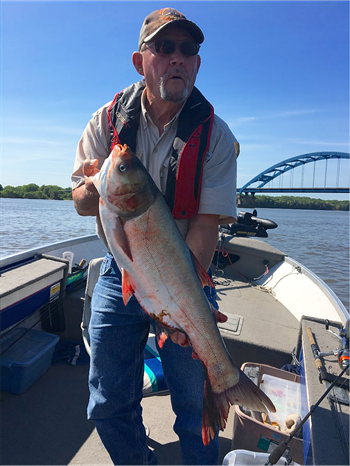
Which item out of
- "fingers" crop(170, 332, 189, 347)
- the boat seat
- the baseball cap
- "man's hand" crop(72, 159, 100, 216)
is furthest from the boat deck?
the baseball cap

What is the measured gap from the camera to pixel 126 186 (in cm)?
180

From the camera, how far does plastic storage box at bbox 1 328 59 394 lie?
12.4ft

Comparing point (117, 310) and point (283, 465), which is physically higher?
point (117, 310)

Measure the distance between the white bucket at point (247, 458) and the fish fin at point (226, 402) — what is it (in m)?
0.93

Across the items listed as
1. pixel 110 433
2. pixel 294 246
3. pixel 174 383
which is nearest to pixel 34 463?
pixel 110 433

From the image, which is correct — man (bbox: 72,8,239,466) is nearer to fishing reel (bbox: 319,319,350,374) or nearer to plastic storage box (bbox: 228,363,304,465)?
plastic storage box (bbox: 228,363,304,465)

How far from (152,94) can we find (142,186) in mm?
934

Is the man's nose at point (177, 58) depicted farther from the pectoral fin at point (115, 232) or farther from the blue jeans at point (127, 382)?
the blue jeans at point (127, 382)

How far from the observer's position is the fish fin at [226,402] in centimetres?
177

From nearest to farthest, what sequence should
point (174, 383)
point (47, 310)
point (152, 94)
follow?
point (174, 383) < point (152, 94) < point (47, 310)

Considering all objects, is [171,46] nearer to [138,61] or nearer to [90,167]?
[138,61]

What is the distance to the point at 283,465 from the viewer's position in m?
2.51

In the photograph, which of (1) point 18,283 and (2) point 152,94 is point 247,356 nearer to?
(1) point 18,283

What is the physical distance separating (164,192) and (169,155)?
11.2 inches
